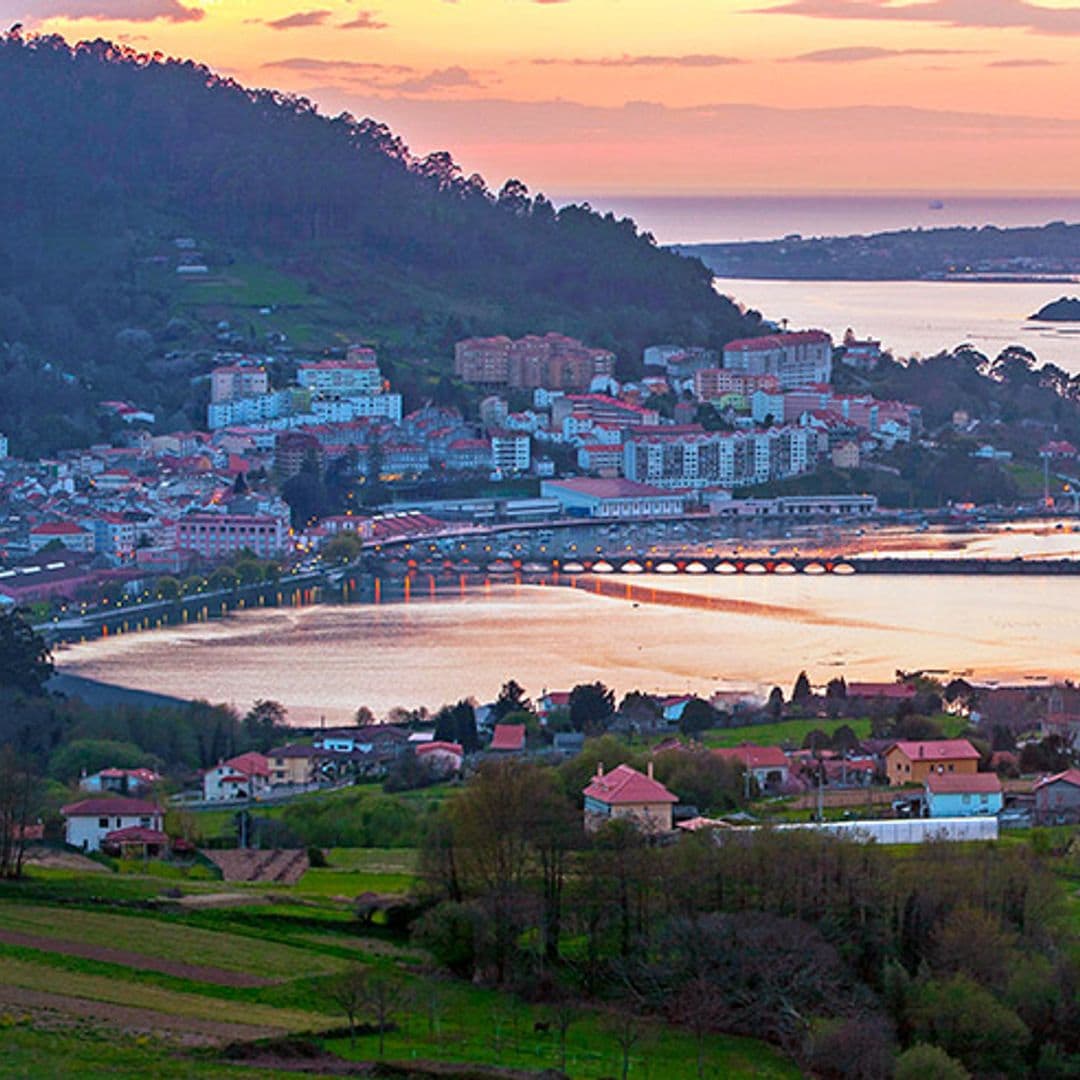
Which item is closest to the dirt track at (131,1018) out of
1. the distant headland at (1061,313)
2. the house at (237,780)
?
the house at (237,780)

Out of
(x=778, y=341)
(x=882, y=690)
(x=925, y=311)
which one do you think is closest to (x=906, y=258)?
(x=925, y=311)

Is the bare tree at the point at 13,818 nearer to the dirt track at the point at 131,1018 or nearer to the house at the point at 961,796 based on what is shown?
the dirt track at the point at 131,1018

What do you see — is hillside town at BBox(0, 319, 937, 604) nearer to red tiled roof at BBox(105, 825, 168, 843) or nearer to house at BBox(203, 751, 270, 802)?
house at BBox(203, 751, 270, 802)

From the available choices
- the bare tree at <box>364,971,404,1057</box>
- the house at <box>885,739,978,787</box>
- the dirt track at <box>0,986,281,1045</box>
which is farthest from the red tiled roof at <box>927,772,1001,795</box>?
the dirt track at <box>0,986,281,1045</box>

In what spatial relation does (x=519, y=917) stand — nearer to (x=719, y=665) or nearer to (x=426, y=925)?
(x=426, y=925)

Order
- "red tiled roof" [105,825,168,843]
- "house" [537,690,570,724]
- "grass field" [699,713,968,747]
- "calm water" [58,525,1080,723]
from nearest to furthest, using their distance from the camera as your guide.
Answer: "red tiled roof" [105,825,168,843] → "grass field" [699,713,968,747] → "house" [537,690,570,724] → "calm water" [58,525,1080,723]

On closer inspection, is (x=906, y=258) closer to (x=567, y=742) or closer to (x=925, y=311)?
(x=925, y=311)

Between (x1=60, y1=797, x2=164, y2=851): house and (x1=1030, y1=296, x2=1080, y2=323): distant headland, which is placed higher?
(x1=1030, y1=296, x2=1080, y2=323): distant headland
